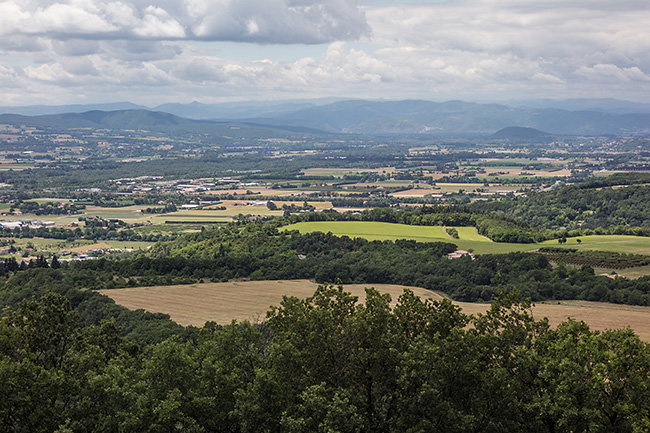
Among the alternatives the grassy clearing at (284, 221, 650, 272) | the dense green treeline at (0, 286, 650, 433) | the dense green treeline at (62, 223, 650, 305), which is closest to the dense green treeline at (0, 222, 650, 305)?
the dense green treeline at (62, 223, 650, 305)

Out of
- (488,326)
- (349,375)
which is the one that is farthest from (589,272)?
(349,375)

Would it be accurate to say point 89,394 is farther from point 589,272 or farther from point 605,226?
point 605,226

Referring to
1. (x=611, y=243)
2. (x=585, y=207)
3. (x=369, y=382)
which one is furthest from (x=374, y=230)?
(x=369, y=382)

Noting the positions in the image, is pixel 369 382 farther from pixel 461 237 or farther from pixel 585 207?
pixel 585 207

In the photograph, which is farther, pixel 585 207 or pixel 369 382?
pixel 585 207

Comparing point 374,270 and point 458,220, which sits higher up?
point 458,220

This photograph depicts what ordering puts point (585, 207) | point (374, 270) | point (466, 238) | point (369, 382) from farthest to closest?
point (585, 207)
point (466, 238)
point (374, 270)
point (369, 382)
